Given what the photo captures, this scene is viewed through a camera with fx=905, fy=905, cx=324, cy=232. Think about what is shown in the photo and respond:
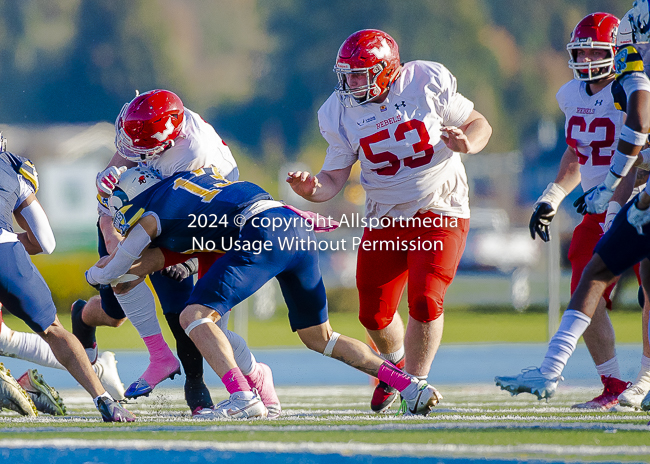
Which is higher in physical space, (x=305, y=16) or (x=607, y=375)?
(x=305, y=16)

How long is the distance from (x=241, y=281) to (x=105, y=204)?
1012mm

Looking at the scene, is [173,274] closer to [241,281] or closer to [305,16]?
[241,281]

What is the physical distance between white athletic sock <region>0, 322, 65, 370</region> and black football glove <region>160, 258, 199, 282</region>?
823 millimetres

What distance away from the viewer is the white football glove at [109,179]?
4.34 m

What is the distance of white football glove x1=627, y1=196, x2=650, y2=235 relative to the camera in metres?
3.42

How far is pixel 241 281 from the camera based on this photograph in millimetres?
3957

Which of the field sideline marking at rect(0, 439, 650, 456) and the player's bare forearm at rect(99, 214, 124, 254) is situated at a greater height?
the player's bare forearm at rect(99, 214, 124, 254)

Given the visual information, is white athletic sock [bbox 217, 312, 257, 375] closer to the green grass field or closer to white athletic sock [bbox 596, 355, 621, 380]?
the green grass field

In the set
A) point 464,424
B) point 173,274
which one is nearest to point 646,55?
point 464,424

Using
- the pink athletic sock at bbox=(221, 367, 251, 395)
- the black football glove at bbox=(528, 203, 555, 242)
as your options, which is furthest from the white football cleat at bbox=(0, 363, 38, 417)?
the black football glove at bbox=(528, 203, 555, 242)

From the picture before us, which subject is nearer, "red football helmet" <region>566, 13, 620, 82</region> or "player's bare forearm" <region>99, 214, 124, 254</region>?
"player's bare forearm" <region>99, 214, 124, 254</region>

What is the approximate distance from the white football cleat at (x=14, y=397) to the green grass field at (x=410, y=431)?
0.07 metres

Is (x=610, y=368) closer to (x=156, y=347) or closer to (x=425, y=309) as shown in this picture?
(x=425, y=309)

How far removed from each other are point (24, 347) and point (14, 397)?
0.59 metres
